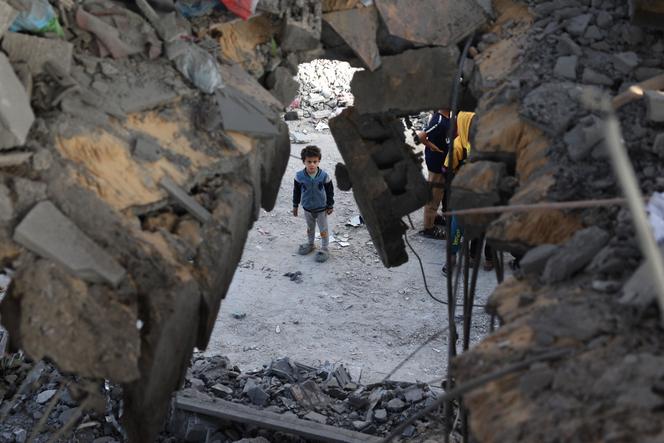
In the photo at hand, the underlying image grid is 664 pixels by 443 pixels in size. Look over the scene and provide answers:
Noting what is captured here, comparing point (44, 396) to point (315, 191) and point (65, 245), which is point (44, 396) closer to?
point (65, 245)

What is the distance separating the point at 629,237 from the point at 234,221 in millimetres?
2022

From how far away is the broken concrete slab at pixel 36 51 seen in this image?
13.7 ft

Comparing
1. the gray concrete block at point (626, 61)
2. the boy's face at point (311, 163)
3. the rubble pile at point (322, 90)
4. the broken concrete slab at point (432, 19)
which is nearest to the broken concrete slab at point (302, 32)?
the broken concrete slab at point (432, 19)

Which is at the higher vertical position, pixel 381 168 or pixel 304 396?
pixel 381 168

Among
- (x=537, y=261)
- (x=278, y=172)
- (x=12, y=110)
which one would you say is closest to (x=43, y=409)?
(x=278, y=172)

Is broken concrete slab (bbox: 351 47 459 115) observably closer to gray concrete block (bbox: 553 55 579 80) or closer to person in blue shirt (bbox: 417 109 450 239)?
gray concrete block (bbox: 553 55 579 80)

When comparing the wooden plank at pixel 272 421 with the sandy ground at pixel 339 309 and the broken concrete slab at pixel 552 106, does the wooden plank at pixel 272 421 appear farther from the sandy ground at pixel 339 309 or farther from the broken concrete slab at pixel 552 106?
the broken concrete slab at pixel 552 106

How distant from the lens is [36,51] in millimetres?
4234

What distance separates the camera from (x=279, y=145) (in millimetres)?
5059

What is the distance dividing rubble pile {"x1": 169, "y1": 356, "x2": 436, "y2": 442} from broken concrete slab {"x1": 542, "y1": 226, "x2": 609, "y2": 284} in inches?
130

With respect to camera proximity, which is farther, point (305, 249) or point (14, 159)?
point (305, 249)

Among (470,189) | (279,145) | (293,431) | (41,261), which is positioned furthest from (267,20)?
(293,431)

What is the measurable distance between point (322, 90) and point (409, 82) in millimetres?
8400

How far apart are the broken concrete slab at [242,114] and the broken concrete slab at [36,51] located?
87 cm
